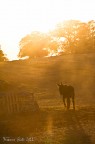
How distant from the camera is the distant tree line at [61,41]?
112m

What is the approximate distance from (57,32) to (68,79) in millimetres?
62095

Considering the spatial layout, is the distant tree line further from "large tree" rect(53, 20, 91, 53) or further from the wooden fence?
the wooden fence

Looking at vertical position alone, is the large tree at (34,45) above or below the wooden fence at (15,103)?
above

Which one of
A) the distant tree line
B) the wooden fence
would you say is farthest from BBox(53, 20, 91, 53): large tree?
the wooden fence

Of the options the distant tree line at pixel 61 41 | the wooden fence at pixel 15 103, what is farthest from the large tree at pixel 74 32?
the wooden fence at pixel 15 103

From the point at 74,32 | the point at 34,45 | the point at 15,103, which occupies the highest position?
the point at 74,32

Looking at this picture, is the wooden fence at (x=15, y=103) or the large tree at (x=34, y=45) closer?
the wooden fence at (x=15, y=103)

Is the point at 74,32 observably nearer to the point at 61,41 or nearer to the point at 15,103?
the point at 61,41

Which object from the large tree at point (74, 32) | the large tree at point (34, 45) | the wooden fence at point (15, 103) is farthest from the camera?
the large tree at point (74, 32)

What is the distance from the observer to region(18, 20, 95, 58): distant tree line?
112 metres

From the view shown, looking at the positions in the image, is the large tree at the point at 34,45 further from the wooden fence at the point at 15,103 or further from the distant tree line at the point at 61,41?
the wooden fence at the point at 15,103

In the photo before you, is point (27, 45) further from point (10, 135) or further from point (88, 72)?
point (10, 135)

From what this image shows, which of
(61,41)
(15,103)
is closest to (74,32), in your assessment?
(61,41)

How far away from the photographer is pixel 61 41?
119 meters
